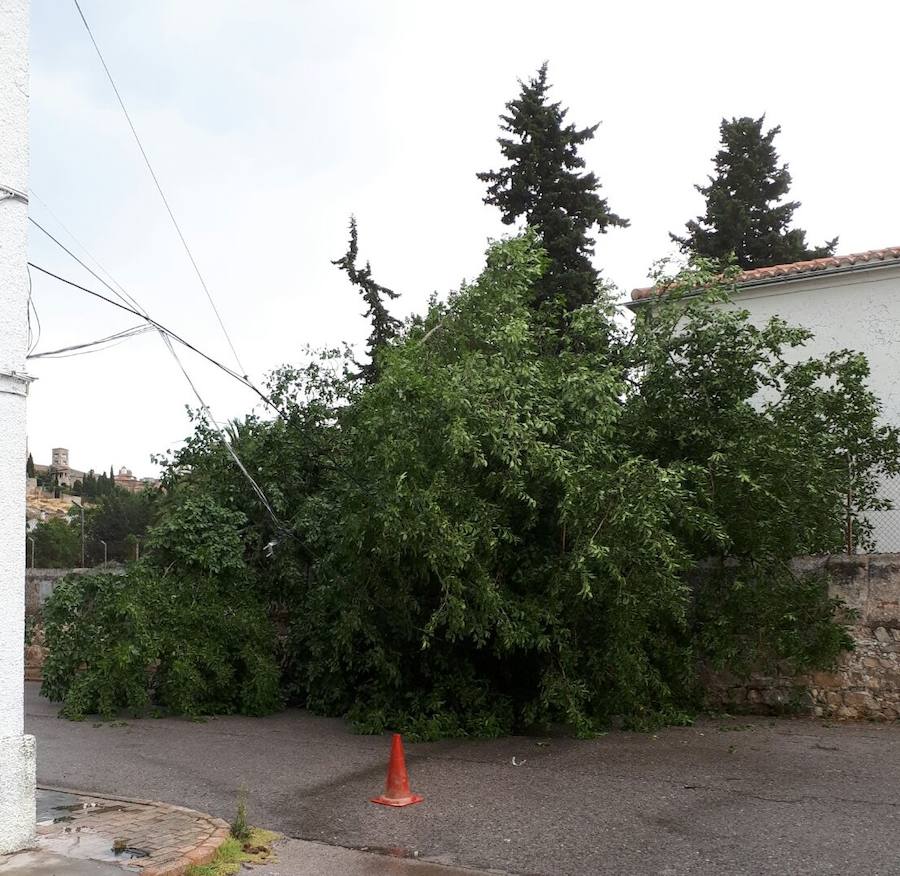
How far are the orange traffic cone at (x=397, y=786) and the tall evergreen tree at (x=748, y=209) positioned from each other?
23.3 meters

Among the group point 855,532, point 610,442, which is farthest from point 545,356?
point 855,532

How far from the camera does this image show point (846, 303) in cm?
1638

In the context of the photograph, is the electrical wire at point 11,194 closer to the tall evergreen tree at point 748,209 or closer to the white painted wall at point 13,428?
the white painted wall at point 13,428

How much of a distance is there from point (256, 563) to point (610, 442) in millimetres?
5258

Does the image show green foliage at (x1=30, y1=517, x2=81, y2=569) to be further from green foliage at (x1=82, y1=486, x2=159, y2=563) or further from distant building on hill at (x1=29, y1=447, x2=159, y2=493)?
distant building on hill at (x1=29, y1=447, x2=159, y2=493)

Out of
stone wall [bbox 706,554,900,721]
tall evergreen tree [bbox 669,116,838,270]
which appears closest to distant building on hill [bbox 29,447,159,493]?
tall evergreen tree [bbox 669,116,838,270]

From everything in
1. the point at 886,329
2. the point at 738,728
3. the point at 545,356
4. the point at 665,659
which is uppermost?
the point at 886,329

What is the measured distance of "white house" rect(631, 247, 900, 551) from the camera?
15812mm

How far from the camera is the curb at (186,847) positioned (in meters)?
5.20

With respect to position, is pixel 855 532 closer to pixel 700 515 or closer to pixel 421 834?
pixel 700 515

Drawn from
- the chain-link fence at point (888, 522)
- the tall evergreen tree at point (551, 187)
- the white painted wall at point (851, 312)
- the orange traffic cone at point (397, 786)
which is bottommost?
the orange traffic cone at point (397, 786)

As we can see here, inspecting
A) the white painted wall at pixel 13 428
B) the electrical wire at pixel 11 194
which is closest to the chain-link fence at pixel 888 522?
the white painted wall at pixel 13 428

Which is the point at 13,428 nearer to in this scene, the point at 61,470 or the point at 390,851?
the point at 390,851

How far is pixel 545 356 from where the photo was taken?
33.9 ft
